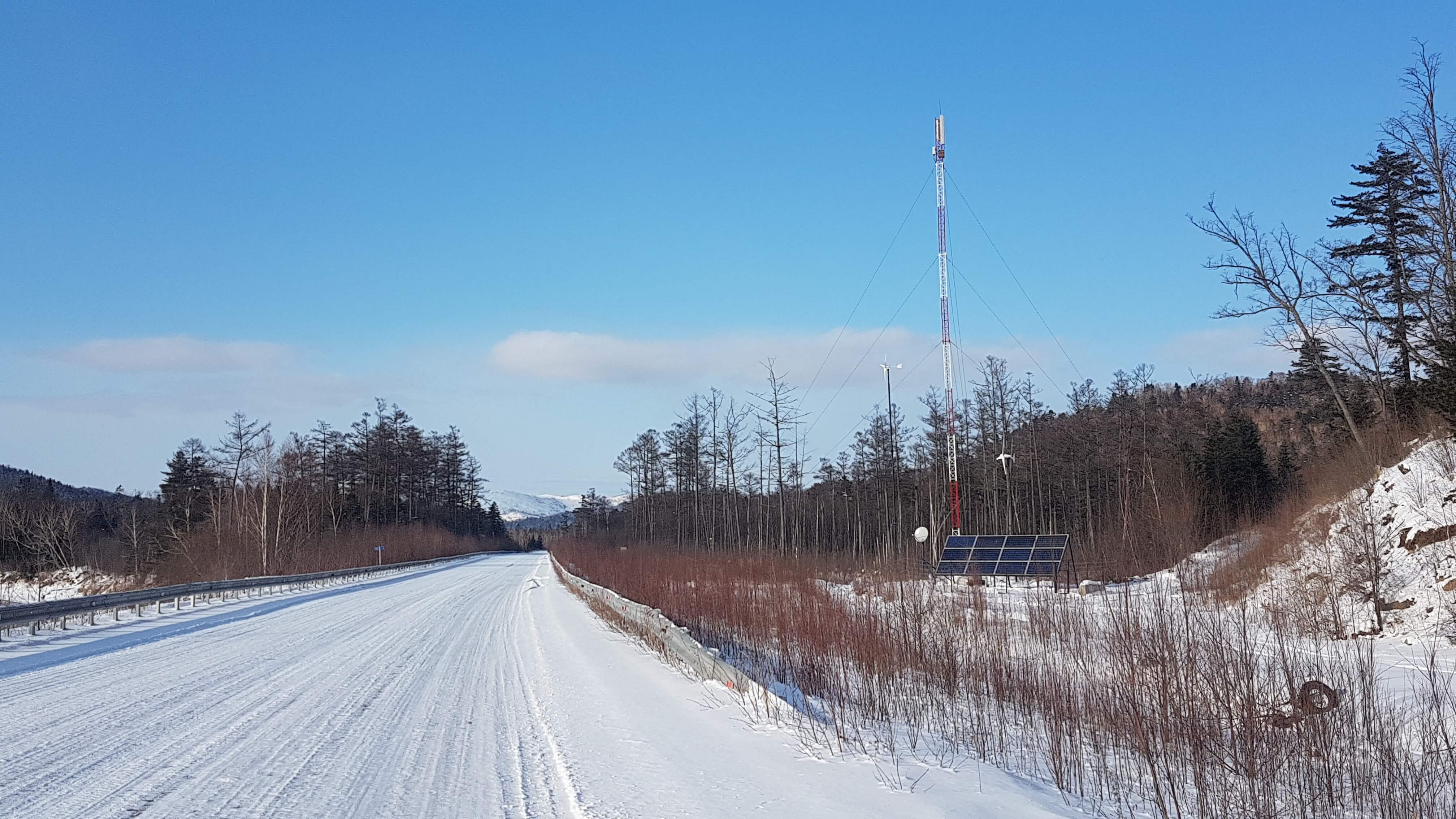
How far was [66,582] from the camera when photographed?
5281 centimetres

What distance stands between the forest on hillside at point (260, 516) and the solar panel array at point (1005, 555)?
33644 millimetres

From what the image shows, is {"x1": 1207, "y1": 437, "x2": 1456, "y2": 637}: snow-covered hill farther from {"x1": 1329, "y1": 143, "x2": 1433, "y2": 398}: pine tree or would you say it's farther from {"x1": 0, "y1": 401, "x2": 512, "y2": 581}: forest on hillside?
{"x1": 0, "y1": 401, "x2": 512, "y2": 581}: forest on hillside

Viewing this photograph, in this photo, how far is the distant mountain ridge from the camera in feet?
263

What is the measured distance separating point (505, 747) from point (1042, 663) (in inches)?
255

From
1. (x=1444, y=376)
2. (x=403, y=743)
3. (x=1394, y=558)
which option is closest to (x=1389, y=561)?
(x=1394, y=558)

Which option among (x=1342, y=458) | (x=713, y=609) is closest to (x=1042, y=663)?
(x=713, y=609)

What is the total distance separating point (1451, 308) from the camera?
20141 millimetres

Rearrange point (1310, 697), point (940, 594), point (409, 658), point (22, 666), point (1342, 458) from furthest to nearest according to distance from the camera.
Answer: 1. point (1342, 458)
2. point (940, 594)
3. point (409, 658)
4. point (22, 666)
5. point (1310, 697)

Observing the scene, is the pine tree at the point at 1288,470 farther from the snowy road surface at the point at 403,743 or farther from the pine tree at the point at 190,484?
the pine tree at the point at 190,484

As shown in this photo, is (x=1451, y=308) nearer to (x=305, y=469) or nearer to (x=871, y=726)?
(x=871, y=726)

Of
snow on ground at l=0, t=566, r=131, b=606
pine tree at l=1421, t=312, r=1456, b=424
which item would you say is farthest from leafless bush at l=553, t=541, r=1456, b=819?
snow on ground at l=0, t=566, r=131, b=606

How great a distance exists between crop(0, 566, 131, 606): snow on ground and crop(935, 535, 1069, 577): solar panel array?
41081mm

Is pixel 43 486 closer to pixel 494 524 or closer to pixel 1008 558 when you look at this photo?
pixel 494 524

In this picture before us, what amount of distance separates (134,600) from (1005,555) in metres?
26.9
